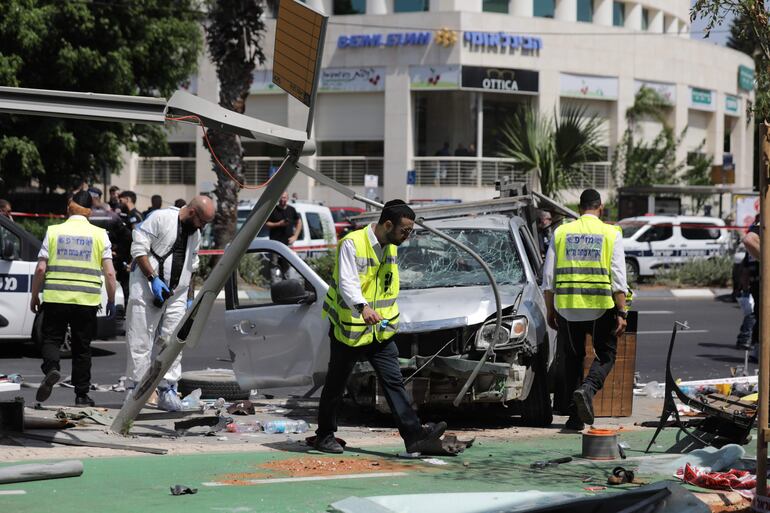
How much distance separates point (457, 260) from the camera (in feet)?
33.7

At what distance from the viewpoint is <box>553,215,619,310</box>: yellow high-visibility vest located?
9.27 metres

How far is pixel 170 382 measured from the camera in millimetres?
9812

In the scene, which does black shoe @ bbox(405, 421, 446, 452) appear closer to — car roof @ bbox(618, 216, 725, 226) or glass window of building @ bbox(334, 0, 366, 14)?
car roof @ bbox(618, 216, 725, 226)

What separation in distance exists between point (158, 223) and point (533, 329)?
3.11 metres

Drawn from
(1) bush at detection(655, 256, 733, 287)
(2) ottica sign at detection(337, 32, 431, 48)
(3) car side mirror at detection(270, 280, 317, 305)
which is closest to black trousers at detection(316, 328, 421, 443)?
(3) car side mirror at detection(270, 280, 317, 305)

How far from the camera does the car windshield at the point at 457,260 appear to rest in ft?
32.9

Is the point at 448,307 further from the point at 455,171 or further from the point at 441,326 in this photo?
the point at 455,171

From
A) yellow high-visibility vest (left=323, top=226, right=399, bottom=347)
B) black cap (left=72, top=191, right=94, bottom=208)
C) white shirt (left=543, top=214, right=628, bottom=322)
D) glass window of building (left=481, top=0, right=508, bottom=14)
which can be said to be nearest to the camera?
yellow high-visibility vest (left=323, top=226, right=399, bottom=347)

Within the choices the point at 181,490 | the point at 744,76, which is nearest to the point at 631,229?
the point at 181,490

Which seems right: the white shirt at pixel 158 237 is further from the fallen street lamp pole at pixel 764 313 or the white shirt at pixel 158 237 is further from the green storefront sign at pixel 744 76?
the green storefront sign at pixel 744 76

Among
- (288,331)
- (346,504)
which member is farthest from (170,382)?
(346,504)

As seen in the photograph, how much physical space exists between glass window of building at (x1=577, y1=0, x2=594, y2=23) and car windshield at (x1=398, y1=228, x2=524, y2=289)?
39212 millimetres

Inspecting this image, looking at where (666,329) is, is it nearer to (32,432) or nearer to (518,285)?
(518,285)

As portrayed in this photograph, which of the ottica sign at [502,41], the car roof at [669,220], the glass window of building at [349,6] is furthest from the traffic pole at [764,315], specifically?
the glass window of building at [349,6]
